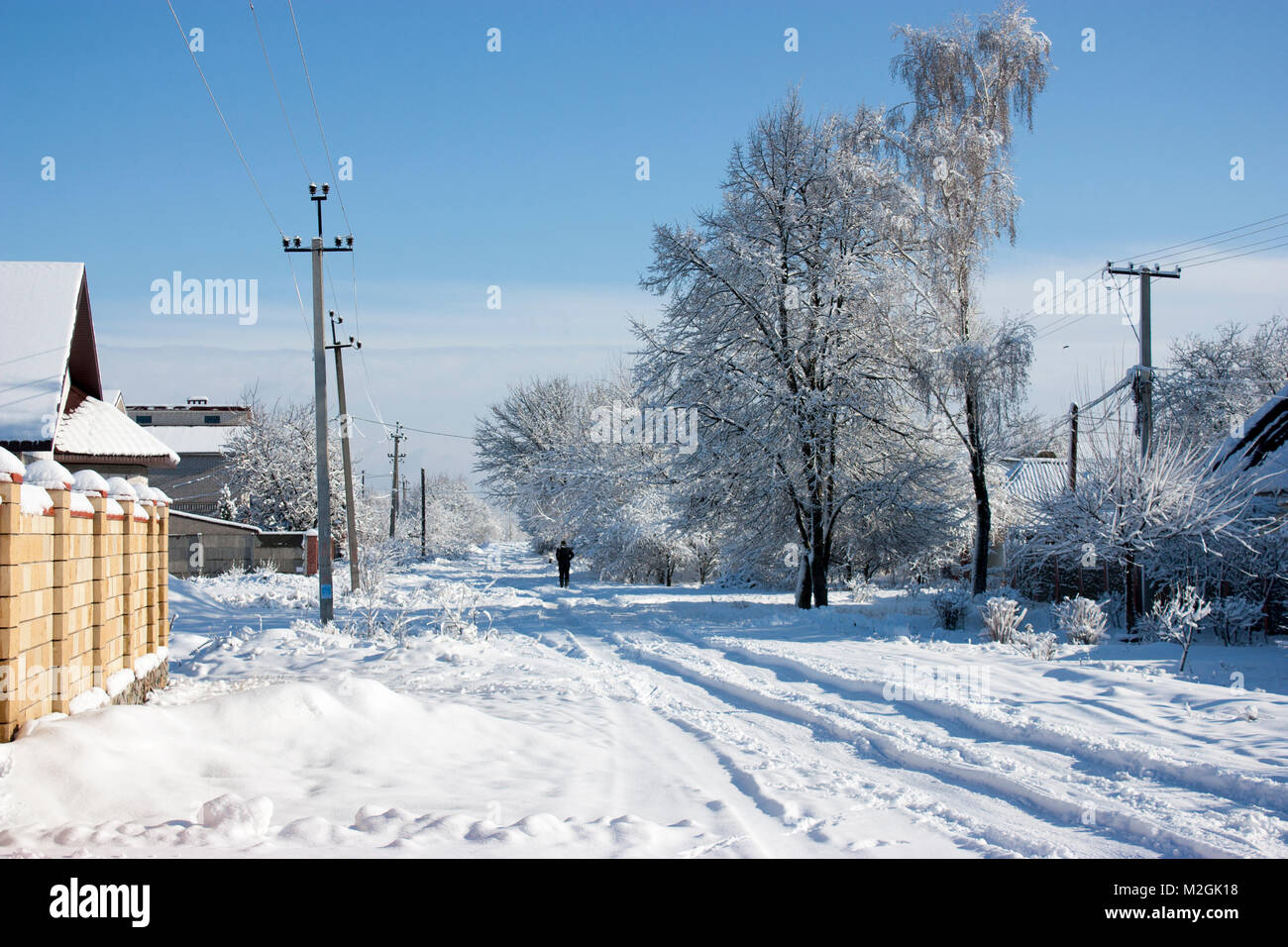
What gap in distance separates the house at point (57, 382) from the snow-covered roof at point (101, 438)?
0.02 metres

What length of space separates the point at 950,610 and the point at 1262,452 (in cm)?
825

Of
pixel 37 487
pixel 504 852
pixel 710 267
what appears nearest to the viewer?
pixel 504 852

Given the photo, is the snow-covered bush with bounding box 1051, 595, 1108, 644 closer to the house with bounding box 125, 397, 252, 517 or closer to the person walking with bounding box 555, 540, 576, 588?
the person walking with bounding box 555, 540, 576, 588

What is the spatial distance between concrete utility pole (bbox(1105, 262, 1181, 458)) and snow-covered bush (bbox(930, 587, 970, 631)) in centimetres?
666

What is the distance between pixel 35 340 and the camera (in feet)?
57.6

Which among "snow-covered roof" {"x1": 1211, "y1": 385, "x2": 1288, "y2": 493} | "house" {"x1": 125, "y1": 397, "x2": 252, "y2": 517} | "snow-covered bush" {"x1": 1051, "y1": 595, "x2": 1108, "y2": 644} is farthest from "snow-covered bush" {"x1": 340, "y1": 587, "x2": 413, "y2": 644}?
"house" {"x1": 125, "y1": 397, "x2": 252, "y2": 517}

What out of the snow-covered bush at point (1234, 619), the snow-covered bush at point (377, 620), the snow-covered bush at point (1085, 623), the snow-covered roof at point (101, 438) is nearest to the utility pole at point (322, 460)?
the snow-covered bush at point (377, 620)

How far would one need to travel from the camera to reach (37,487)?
6.21m

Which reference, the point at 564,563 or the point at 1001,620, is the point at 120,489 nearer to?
the point at 1001,620

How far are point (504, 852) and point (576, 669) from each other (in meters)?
8.15

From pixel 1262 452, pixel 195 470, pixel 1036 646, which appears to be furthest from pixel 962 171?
pixel 195 470

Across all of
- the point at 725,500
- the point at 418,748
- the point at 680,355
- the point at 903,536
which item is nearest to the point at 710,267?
the point at 680,355

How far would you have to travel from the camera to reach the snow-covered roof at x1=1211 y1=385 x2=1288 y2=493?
17.9 m
